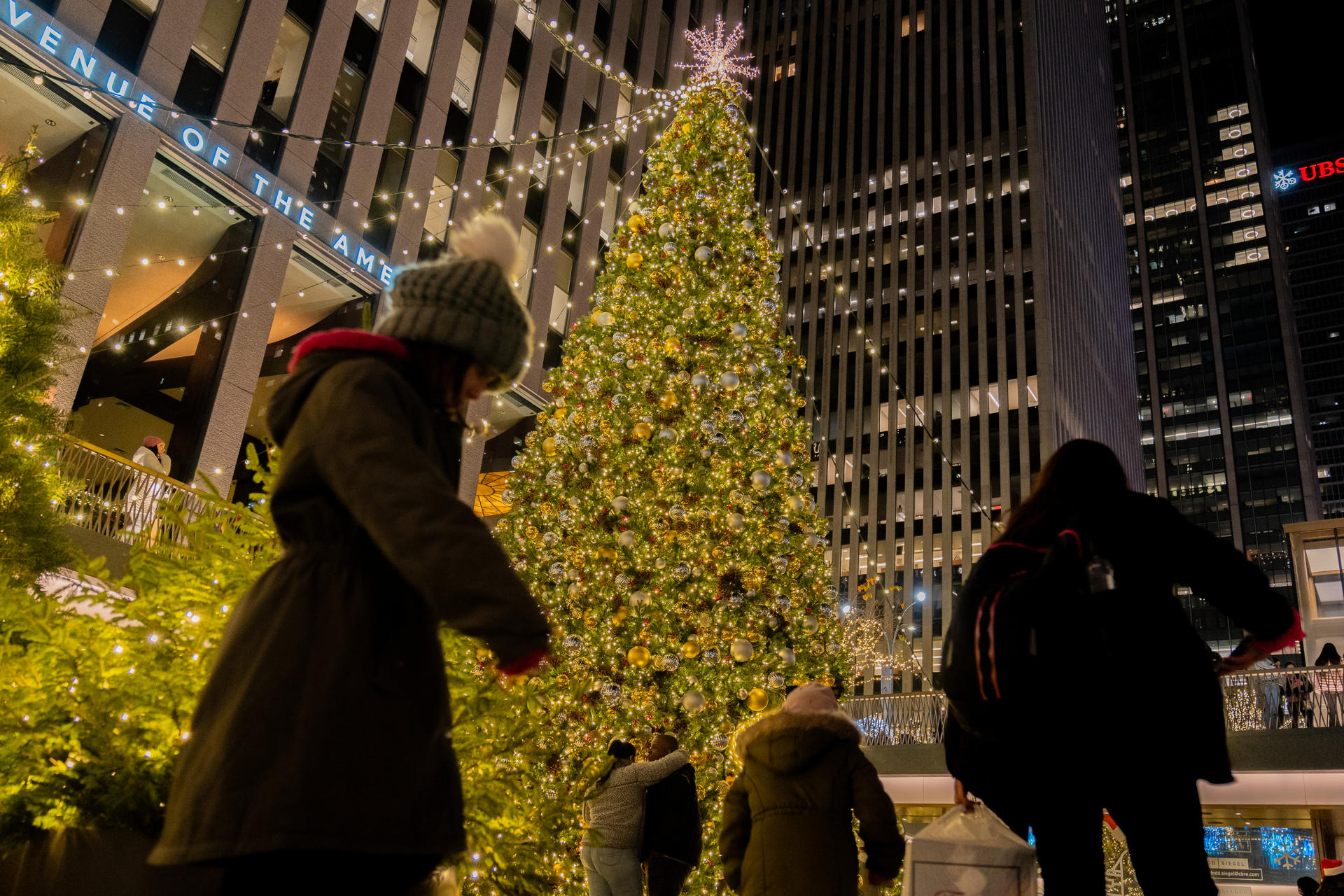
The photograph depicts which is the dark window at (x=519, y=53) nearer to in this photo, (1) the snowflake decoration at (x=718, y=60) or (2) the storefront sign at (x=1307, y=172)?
(1) the snowflake decoration at (x=718, y=60)

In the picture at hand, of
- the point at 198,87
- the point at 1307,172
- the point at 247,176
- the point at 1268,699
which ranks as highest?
the point at 1307,172

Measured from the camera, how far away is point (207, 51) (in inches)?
492

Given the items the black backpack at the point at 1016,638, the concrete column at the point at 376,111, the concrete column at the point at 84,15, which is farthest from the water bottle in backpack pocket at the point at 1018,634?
the concrete column at the point at 376,111

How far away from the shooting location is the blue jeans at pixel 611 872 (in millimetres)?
5129

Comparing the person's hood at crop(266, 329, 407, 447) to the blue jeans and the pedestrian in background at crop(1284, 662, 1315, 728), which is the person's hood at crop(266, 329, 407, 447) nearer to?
the blue jeans

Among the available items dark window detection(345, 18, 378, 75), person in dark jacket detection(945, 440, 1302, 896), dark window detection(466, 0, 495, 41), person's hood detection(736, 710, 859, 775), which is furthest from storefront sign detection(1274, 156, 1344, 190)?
person in dark jacket detection(945, 440, 1302, 896)

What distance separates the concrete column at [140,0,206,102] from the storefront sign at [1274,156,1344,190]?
12787cm

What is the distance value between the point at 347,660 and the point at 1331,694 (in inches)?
630

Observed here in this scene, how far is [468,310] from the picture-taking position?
1.48 metres

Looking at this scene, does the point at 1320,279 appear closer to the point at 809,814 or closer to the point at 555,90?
the point at 555,90

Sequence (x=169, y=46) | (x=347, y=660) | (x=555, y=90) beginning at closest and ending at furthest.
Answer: (x=347, y=660)
(x=169, y=46)
(x=555, y=90)

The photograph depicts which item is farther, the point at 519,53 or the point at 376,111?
the point at 519,53

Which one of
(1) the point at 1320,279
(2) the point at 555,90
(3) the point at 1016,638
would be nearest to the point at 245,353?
(2) the point at 555,90

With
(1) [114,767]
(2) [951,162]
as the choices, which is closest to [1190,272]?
(2) [951,162]
